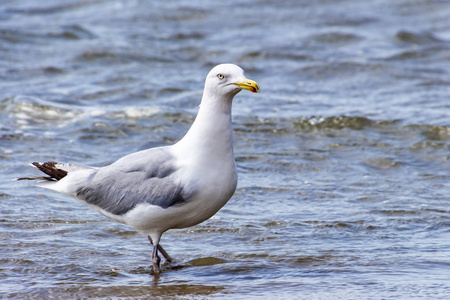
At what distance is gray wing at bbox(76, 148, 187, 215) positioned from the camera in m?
5.13

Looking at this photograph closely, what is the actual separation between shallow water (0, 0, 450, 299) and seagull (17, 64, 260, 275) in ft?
1.53

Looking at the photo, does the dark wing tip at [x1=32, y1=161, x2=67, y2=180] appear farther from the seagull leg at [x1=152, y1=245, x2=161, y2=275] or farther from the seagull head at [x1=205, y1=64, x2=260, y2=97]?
the seagull head at [x1=205, y1=64, x2=260, y2=97]

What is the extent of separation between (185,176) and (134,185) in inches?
17.8

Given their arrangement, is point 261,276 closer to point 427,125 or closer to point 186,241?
point 186,241

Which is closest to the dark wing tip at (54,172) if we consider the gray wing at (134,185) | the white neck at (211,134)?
the gray wing at (134,185)

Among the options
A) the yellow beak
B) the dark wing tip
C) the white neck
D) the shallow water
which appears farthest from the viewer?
the dark wing tip

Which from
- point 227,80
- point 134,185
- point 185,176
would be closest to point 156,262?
point 134,185

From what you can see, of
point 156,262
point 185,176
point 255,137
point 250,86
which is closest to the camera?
point 250,86

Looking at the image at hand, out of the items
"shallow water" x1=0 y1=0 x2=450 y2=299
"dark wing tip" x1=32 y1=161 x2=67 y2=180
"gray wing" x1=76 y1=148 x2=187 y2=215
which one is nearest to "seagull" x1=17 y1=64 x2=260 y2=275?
"gray wing" x1=76 y1=148 x2=187 y2=215

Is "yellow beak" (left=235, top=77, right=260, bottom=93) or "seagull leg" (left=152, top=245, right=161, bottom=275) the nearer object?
"yellow beak" (left=235, top=77, right=260, bottom=93)

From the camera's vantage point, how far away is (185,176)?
5.08 m

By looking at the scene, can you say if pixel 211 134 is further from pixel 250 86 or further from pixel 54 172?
pixel 54 172

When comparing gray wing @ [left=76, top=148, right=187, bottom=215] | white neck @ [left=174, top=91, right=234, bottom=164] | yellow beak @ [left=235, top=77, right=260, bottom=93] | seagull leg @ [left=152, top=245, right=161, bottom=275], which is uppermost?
yellow beak @ [left=235, top=77, right=260, bottom=93]

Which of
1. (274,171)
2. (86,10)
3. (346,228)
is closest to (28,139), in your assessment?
(274,171)
